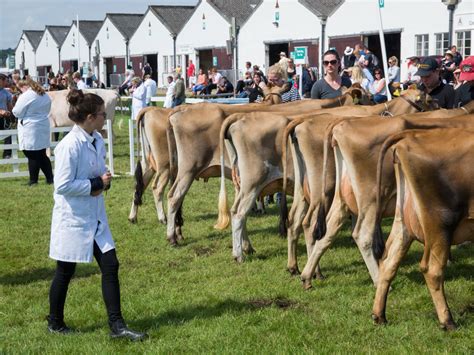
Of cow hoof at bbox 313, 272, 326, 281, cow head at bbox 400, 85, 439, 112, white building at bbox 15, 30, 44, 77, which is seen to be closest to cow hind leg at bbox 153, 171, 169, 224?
cow hoof at bbox 313, 272, 326, 281

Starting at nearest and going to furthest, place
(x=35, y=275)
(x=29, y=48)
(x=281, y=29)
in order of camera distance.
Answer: (x=35, y=275), (x=281, y=29), (x=29, y=48)

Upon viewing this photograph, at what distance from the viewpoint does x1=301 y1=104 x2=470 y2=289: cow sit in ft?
21.8

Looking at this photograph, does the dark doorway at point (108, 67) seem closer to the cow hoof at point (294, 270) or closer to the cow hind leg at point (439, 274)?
the cow hoof at point (294, 270)

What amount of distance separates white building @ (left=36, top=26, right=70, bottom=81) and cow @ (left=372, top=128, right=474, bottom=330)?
7667cm

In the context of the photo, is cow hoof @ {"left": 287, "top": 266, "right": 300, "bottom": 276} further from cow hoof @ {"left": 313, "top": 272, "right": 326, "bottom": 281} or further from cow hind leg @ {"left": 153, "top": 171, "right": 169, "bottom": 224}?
cow hind leg @ {"left": 153, "top": 171, "right": 169, "bottom": 224}

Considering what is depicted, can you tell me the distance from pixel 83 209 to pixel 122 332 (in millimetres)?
1040

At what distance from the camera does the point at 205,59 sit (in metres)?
57.0

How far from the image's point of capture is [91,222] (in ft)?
18.4

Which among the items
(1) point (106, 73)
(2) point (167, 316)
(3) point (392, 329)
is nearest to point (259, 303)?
(2) point (167, 316)

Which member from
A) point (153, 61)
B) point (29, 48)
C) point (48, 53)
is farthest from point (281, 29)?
point (29, 48)

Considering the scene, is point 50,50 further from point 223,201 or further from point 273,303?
point 273,303

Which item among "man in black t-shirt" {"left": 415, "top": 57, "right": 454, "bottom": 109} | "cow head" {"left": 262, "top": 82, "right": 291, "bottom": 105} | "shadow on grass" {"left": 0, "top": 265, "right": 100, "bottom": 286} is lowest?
"shadow on grass" {"left": 0, "top": 265, "right": 100, "bottom": 286}

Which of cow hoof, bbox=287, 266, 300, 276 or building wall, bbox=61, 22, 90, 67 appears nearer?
cow hoof, bbox=287, 266, 300, 276

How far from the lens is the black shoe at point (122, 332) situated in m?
5.73
